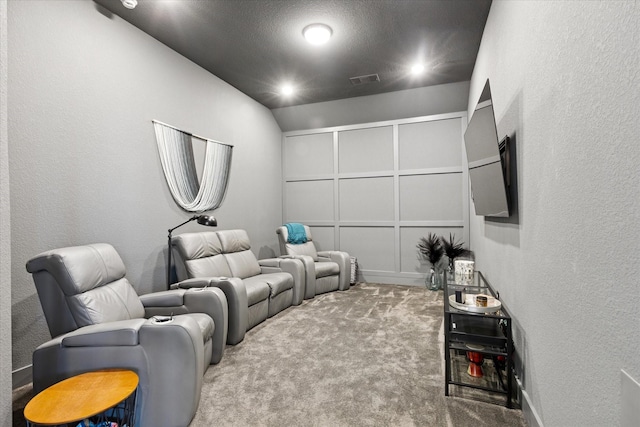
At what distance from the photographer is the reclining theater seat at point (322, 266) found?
434 cm

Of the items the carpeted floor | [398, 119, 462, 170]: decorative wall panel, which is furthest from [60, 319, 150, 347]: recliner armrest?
[398, 119, 462, 170]: decorative wall panel

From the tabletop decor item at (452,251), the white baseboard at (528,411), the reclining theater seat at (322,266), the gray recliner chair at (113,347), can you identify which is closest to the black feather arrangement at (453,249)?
the tabletop decor item at (452,251)

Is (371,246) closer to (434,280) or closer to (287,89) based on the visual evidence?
(434,280)

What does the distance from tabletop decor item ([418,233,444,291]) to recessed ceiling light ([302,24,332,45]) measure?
3219mm

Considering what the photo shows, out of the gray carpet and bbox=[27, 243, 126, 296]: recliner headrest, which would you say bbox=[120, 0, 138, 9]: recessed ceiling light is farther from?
the gray carpet

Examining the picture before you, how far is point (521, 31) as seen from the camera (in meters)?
1.85

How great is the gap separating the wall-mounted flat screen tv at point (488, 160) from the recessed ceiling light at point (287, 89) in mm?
2725

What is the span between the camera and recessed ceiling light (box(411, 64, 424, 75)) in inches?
154

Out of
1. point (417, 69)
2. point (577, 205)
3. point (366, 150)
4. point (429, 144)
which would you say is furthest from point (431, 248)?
point (577, 205)

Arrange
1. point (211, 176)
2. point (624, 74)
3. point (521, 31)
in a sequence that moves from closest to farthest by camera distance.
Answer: point (624, 74) → point (521, 31) → point (211, 176)

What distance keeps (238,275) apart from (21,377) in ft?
Result: 6.25

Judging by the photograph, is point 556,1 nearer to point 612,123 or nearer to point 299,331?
point 612,123

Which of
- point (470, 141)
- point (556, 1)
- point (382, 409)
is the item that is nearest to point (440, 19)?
point (470, 141)

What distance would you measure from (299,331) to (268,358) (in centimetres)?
62
